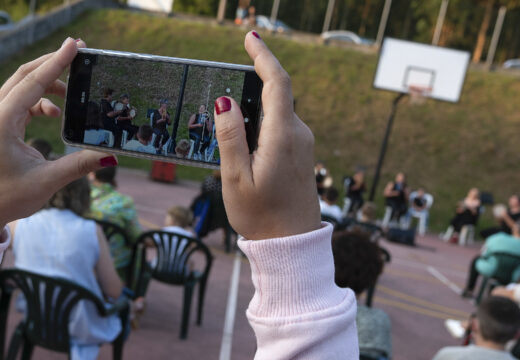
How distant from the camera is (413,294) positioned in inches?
324

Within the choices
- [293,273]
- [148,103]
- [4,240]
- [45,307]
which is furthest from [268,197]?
[45,307]

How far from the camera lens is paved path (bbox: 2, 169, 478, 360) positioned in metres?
4.57

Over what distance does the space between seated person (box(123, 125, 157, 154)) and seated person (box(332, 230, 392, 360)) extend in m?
1.92

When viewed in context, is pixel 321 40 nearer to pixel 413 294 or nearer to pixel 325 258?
pixel 413 294

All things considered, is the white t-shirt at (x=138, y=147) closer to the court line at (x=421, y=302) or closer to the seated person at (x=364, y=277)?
the seated person at (x=364, y=277)

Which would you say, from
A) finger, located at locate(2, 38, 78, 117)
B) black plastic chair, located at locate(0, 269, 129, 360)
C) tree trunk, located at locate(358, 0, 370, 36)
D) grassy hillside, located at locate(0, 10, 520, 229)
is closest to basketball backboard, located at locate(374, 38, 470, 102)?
grassy hillside, located at locate(0, 10, 520, 229)

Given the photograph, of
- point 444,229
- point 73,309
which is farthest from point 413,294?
point 444,229

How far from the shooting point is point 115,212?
443 cm

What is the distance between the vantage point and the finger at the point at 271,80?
35.8 inches

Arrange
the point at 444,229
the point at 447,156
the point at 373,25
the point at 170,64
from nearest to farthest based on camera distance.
Result: the point at 170,64
the point at 444,229
the point at 447,156
the point at 373,25

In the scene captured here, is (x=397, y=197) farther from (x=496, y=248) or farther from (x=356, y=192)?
(x=496, y=248)

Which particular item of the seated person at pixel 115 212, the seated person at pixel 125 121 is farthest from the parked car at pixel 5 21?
the seated person at pixel 125 121

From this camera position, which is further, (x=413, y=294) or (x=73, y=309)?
(x=413, y=294)

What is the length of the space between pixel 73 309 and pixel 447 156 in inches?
820
